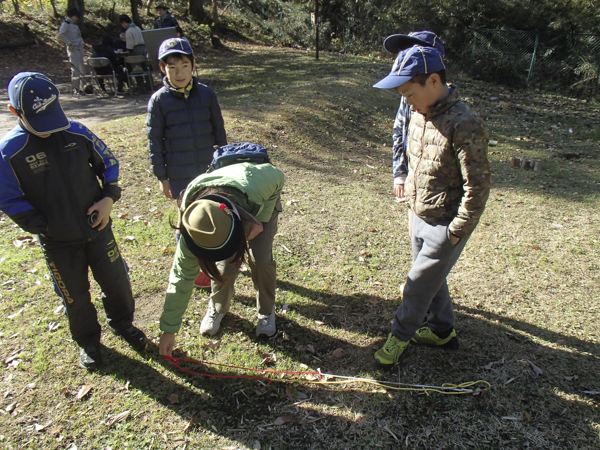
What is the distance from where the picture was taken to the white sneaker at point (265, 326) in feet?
11.1

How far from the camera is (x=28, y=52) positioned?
1517 centimetres

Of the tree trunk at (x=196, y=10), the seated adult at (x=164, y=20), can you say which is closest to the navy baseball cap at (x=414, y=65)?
the seated adult at (x=164, y=20)

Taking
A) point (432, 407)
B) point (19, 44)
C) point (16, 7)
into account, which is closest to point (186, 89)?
point (432, 407)

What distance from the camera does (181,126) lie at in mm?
3586

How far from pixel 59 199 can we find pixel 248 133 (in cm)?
538

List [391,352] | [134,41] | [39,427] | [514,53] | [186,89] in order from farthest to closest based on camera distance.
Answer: [514,53] < [134,41] < [186,89] < [391,352] < [39,427]

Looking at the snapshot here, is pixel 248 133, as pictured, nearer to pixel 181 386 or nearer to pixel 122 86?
pixel 181 386

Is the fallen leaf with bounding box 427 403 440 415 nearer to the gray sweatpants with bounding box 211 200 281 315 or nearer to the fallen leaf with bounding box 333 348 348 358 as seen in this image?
the fallen leaf with bounding box 333 348 348 358

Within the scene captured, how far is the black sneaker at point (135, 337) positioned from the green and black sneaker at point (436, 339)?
2152 millimetres

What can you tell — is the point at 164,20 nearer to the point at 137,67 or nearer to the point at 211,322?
the point at 137,67

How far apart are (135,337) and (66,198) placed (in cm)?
120

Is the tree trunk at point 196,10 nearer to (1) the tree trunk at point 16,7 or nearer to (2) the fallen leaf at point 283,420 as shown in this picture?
(1) the tree trunk at point 16,7

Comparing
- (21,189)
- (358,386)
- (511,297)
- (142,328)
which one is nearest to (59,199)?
(21,189)

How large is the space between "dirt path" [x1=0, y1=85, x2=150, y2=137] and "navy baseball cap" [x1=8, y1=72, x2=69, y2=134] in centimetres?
646
